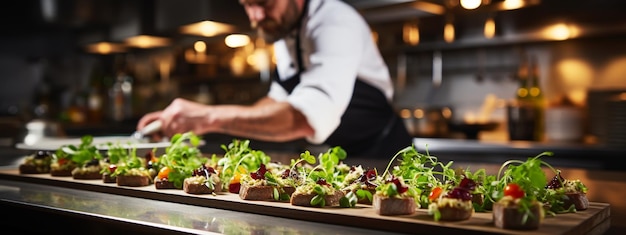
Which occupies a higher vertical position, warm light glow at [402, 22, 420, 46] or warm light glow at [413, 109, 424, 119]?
warm light glow at [402, 22, 420, 46]

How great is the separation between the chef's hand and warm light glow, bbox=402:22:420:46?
201cm

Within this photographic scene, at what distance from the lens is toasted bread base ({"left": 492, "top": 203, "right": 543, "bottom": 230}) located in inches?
35.5

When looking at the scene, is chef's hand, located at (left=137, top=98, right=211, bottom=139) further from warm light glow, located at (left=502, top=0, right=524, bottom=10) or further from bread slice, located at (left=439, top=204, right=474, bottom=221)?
bread slice, located at (left=439, top=204, right=474, bottom=221)

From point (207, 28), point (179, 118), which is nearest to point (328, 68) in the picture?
point (207, 28)

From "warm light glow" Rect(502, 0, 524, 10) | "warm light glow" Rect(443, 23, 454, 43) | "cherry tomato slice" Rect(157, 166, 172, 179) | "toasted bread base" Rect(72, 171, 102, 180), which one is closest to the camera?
"cherry tomato slice" Rect(157, 166, 172, 179)

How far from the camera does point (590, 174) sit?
1.91m

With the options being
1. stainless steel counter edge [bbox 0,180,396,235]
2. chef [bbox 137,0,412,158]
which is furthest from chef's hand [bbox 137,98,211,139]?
stainless steel counter edge [bbox 0,180,396,235]

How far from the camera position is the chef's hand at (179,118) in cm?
269

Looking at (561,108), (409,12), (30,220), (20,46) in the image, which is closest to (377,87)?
(409,12)

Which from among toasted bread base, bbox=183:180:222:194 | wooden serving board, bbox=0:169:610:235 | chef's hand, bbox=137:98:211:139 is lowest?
wooden serving board, bbox=0:169:610:235

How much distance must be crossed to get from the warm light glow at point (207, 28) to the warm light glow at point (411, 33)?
6.11 feet

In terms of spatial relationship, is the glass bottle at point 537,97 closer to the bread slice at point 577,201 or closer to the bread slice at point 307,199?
the bread slice at point 577,201

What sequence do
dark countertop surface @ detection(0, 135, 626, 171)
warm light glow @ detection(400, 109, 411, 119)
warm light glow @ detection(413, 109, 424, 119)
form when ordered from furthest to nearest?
warm light glow @ detection(400, 109, 411, 119) < warm light glow @ detection(413, 109, 424, 119) < dark countertop surface @ detection(0, 135, 626, 171)

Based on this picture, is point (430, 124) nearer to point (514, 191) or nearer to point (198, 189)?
point (198, 189)
